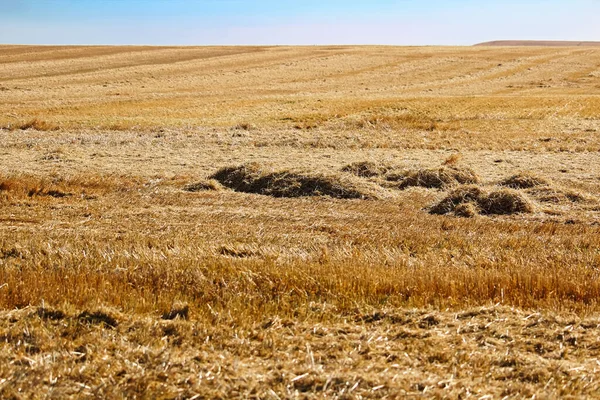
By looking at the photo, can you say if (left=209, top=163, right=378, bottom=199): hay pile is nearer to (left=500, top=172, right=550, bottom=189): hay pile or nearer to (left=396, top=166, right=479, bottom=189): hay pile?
(left=396, top=166, right=479, bottom=189): hay pile

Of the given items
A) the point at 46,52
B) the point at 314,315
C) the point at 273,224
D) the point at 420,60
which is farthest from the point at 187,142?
the point at 46,52

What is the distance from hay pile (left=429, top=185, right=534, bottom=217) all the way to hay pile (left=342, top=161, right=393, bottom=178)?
3086mm

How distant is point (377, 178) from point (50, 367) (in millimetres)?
10938

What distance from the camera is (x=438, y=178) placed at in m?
14.2

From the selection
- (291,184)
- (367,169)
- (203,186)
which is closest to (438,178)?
(367,169)

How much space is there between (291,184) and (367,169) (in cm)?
236

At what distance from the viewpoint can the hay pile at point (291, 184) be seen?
13.3 metres

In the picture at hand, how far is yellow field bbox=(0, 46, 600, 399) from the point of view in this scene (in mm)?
4535

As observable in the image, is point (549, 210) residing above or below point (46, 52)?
below

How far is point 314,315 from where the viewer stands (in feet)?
19.5

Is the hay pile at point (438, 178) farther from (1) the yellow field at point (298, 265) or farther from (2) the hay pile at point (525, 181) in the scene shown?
(2) the hay pile at point (525, 181)

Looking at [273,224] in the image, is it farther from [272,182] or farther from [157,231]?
[272,182]

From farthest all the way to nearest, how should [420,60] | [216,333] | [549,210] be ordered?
[420,60], [549,210], [216,333]

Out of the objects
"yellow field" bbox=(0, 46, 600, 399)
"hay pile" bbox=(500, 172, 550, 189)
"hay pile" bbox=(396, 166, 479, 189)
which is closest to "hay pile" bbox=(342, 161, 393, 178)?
"yellow field" bbox=(0, 46, 600, 399)
